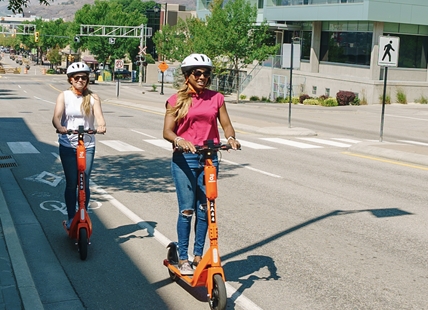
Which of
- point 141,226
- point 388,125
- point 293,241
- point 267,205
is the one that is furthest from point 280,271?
point 388,125

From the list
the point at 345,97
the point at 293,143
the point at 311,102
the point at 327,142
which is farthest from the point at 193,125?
the point at 311,102

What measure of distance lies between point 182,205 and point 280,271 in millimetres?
1575

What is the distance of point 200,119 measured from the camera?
6.23m

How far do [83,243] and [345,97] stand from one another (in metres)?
38.4

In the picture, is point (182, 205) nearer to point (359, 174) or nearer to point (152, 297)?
point (152, 297)

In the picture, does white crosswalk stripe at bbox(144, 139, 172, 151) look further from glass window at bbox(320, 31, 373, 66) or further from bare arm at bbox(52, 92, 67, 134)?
glass window at bbox(320, 31, 373, 66)

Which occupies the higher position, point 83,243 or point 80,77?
point 80,77

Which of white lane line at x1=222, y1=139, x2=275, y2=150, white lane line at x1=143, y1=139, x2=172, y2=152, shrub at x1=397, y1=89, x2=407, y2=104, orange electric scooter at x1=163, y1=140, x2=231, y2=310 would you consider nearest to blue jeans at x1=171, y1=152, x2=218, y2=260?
orange electric scooter at x1=163, y1=140, x2=231, y2=310

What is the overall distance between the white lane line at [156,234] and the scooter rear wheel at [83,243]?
1.07m

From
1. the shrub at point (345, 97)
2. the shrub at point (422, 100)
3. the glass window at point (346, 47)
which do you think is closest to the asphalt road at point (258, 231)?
the shrub at point (345, 97)

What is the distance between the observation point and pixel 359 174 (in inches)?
575

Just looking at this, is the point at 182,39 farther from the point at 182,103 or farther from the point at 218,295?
the point at 218,295

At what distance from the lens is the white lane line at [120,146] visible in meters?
17.8

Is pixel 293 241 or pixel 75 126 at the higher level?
pixel 75 126
